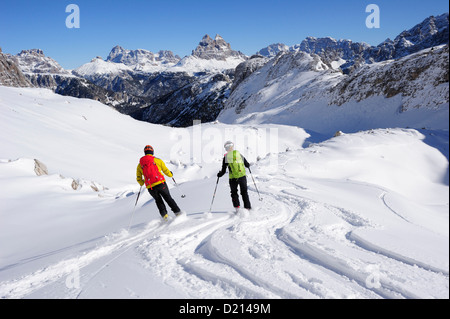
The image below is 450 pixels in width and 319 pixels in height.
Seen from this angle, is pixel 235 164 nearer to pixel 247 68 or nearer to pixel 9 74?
pixel 247 68

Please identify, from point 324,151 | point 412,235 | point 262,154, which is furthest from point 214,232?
point 262,154

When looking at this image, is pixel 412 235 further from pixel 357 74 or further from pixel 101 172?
pixel 357 74

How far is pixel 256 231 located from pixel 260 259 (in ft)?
4.08

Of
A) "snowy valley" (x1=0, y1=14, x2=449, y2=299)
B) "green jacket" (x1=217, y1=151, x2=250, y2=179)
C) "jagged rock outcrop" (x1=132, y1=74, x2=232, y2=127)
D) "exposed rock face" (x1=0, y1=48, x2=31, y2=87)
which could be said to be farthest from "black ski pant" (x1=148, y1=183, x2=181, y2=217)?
"jagged rock outcrop" (x1=132, y1=74, x2=232, y2=127)

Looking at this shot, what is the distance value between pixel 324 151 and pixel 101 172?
1429 centimetres

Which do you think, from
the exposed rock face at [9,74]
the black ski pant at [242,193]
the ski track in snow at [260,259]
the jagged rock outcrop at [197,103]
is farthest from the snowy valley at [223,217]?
the jagged rock outcrop at [197,103]

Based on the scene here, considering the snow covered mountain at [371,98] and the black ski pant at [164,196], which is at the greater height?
the snow covered mountain at [371,98]

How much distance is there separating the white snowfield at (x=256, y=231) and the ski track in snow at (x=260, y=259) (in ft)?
0.08

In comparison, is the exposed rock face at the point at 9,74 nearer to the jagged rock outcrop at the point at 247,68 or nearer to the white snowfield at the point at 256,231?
the jagged rock outcrop at the point at 247,68

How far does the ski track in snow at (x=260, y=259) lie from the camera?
3.31 metres

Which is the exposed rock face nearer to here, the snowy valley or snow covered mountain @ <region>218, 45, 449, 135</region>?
the snowy valley

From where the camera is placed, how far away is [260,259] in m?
4.10

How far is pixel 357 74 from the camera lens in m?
36.2

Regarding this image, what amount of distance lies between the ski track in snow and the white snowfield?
0.02m
